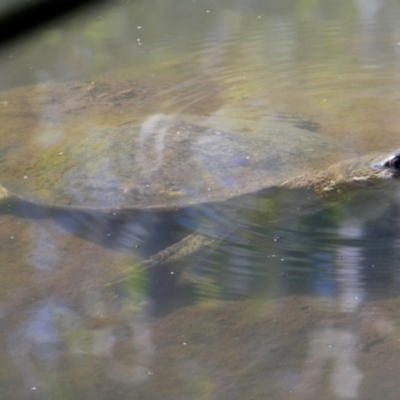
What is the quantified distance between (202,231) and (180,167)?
1.31 feet

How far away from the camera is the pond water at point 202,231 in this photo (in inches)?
103

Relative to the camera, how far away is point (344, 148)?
396cm

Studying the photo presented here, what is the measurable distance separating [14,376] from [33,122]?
2276 millimetres

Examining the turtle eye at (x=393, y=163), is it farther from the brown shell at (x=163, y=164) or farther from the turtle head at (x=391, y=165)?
the brown shell at (x=163, y=164)

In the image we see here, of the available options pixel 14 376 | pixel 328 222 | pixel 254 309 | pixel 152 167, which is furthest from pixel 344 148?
pixel 14 376

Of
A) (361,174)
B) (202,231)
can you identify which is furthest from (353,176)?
(202,231)

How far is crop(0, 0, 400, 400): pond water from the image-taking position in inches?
103

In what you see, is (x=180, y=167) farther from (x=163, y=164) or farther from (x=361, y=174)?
(x=361, y=174)

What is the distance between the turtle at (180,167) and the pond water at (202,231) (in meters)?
0.01

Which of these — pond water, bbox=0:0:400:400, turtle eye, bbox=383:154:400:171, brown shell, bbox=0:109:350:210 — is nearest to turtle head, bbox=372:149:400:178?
turtle eye, bbox=383:154:400:171

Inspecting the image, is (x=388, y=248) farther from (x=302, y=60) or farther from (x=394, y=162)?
(x=302, y=60)

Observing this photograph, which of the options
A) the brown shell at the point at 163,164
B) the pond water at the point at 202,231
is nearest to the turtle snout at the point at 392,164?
the pond water at the point at 202,231

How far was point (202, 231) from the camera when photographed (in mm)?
3393

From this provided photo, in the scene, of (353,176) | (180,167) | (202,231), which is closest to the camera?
(202,231)
